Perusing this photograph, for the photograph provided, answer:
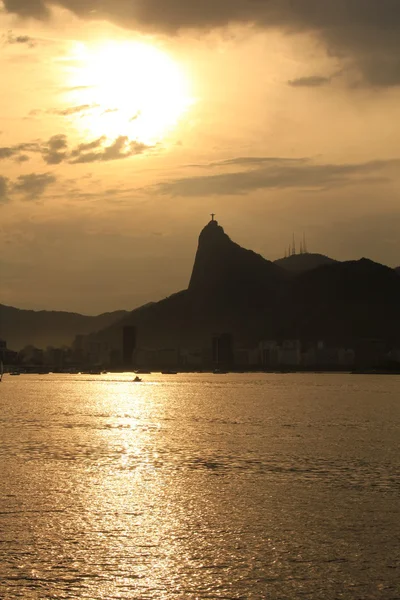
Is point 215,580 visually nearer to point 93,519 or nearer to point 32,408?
point 93,519

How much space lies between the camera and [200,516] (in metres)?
47.3

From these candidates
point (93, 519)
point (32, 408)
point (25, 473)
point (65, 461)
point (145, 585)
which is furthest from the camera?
point (32, 408)

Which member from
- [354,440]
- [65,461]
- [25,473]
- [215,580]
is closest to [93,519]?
[215,580]

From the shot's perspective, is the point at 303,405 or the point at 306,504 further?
the point at 303,405

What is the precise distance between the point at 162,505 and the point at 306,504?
8348 millimetres

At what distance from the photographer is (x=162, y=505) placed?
5081 centimetres

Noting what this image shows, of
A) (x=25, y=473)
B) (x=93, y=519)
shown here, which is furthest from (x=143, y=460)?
(x=93, y=519)

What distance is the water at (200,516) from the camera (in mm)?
32938

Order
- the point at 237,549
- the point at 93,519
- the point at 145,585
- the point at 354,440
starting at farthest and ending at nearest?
the point at 354,440 < the point at 93,519 < the point at 237,549 < the point at 145,585

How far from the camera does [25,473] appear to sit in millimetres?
63719

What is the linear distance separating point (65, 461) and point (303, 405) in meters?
103

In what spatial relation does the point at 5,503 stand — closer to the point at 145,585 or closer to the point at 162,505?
the point at 162,505

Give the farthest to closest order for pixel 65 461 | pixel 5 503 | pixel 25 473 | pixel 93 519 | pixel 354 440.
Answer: pixel 354 440, pixel 65 461, pixel 25 473, pixel 5 503, pixel 93 519

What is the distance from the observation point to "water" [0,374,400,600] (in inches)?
1297
